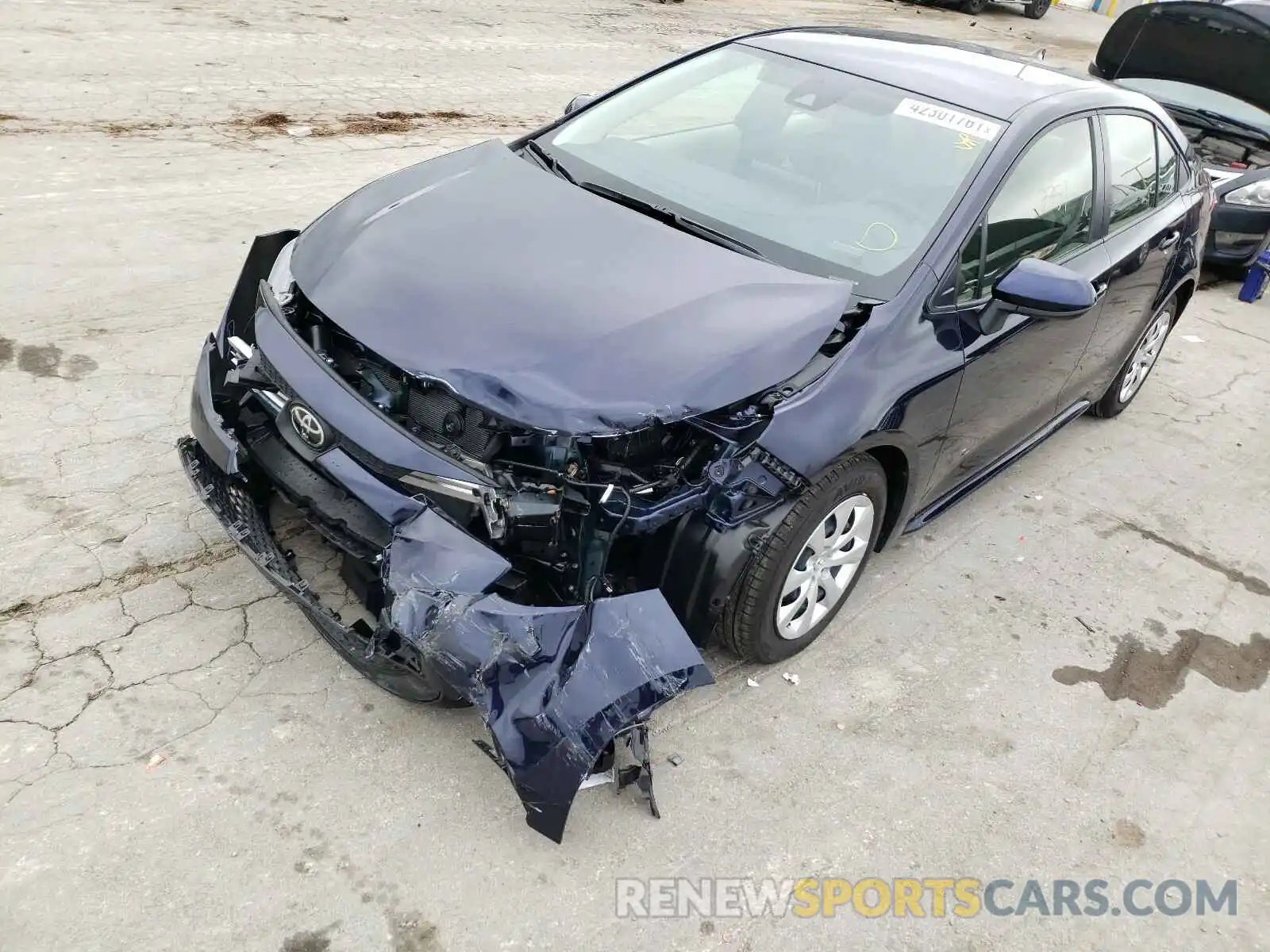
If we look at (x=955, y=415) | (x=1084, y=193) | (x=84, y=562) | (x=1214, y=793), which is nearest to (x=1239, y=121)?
(x=1084, y=193)

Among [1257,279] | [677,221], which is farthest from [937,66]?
[1257,279]

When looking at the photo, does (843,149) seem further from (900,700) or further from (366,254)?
(900,700)

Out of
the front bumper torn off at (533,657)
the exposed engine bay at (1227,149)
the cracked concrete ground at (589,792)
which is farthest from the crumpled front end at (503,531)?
the exposed engine bay at (1227,149)

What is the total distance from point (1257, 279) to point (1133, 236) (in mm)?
4001

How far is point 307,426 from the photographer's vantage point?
103 inches

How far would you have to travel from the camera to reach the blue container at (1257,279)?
22.8ft

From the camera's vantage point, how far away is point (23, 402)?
152 inches

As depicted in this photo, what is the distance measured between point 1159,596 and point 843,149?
2239mm

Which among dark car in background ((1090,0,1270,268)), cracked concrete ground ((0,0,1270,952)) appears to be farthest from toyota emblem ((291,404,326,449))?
dark car in background ((1090,0,1270,268))

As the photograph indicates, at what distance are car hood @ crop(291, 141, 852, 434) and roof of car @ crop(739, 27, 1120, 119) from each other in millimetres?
1130

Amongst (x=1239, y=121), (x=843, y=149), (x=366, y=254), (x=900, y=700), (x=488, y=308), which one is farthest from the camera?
(x=1239, y=121)

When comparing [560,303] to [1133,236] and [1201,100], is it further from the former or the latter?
[1201,100]

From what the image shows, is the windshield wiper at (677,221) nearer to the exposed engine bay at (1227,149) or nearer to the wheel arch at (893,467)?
the wheel arch at (893,467)

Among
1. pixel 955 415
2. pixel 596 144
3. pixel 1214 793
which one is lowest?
pixel 1214 793
